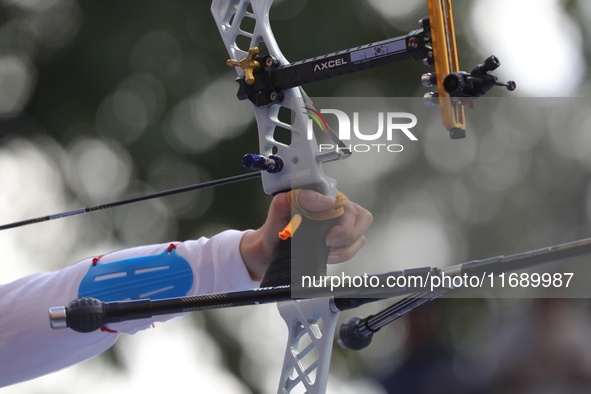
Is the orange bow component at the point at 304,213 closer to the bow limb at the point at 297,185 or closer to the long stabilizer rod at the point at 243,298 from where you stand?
the bow limb at the point at 297,185

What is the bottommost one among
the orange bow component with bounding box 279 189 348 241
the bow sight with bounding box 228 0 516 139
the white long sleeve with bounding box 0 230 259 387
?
the white long sleeve with bounding box 0 230 259 387

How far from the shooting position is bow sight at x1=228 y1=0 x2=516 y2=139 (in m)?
0.74

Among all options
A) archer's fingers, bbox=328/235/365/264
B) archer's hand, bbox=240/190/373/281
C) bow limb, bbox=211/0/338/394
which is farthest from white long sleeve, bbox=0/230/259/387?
archer's fingers, bbox=328/235/365/264

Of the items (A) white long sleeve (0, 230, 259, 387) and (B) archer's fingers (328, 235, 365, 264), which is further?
(A) white long sleeve (0, 230, 259, 387)

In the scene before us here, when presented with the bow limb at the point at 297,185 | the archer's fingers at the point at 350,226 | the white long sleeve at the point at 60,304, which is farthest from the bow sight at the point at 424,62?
the white long sleeve at the point at 60,304

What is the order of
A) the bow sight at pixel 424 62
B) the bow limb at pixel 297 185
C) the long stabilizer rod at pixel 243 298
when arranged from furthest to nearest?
the bow limb at pixel 297 185, the bow sight at pixel 424 62, the long stabilizer rod at pixel 243 298

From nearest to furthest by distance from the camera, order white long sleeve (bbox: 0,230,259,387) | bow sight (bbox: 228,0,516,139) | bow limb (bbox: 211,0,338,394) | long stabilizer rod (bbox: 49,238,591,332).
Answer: long stabilizer rod (bbox: 49,238,591,332), bow sight (bbox: 228,0,516,139), bow limb (bbox: 211,0,338,394), white long sleeve (bbox: 0,230,259,387)

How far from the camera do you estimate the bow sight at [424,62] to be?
0.74 metres


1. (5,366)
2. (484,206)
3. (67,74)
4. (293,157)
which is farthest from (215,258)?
(67,74)

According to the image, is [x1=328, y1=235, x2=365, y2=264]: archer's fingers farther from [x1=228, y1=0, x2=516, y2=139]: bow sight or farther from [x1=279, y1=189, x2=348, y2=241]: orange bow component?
[x1=228, y1=0, x2=516, y2=139]: bow sight

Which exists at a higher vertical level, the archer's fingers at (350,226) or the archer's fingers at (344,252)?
the archer's fingers at (350,226)

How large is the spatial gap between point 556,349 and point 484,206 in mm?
160

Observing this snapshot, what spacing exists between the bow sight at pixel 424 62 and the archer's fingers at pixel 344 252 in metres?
0.15

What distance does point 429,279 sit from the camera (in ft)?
2.11
